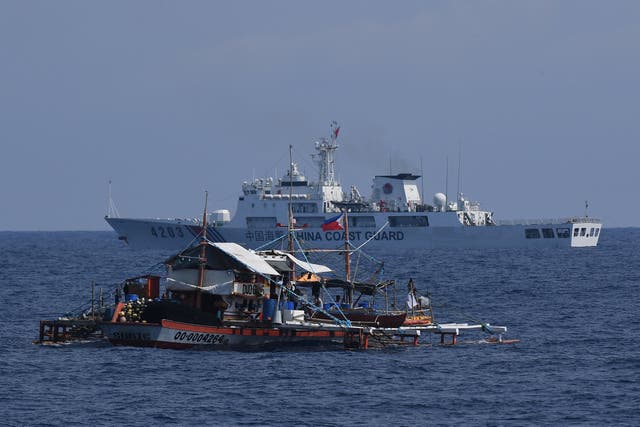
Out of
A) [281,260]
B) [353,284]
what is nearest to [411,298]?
[353,284]

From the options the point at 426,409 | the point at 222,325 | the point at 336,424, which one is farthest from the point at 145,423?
the point at 222,325

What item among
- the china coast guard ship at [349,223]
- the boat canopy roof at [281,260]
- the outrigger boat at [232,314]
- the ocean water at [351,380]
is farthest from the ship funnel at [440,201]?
the outrigger boat at [232,314]

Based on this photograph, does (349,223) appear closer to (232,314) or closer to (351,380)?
(232,314)

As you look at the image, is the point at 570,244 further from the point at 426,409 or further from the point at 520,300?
the point at 426,409

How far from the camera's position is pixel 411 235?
12975 cm

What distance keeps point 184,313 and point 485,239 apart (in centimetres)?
8876

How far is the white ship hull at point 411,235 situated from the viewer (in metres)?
128

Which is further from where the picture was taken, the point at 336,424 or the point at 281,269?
the point at 281,269

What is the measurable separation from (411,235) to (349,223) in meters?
7.16

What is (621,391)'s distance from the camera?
35.6m

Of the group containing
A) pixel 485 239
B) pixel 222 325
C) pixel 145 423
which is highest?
pixel 485 239

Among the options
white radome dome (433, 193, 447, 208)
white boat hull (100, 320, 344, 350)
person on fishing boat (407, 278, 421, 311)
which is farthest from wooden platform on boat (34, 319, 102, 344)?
white radome dome (433, 193, 447, 208)

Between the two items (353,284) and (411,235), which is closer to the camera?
(353,284)

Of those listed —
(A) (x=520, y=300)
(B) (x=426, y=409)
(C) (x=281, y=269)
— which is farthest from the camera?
(A) (x=520, y=300)
